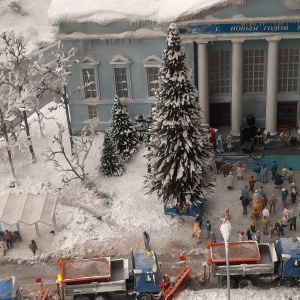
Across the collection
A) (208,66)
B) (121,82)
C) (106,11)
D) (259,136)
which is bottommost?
(259,136)

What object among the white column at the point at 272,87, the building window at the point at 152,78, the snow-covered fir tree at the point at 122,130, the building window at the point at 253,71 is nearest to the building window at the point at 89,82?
the snow-covered fir tree at the point at 122,130

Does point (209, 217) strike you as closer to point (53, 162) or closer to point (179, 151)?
point (179, 151)

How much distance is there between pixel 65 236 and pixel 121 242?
10.4 ft

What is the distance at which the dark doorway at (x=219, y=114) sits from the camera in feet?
135

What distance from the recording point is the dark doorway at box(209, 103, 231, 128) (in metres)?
41.1

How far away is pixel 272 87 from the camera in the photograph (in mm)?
38125

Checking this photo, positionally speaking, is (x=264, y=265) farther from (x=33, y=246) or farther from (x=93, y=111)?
(x=93, y=111)

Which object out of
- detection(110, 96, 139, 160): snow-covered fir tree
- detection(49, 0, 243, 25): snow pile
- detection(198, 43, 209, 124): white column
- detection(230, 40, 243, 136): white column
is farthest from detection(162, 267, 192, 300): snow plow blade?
detection(49, 0, 243, 25): snow pile

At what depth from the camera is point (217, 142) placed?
38000 millimetres

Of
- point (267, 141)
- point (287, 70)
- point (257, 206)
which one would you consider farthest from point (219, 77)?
point (257, 206)

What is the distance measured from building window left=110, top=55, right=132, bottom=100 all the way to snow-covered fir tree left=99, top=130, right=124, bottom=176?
4.79 meters

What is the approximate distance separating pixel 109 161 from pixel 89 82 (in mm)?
6558

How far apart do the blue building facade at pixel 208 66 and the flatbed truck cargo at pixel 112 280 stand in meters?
15.2

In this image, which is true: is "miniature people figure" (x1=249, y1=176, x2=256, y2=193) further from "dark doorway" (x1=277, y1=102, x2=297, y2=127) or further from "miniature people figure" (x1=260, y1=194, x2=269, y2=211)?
"dark doorway" (x1=277, y1=102, x2=297, y2=127)
